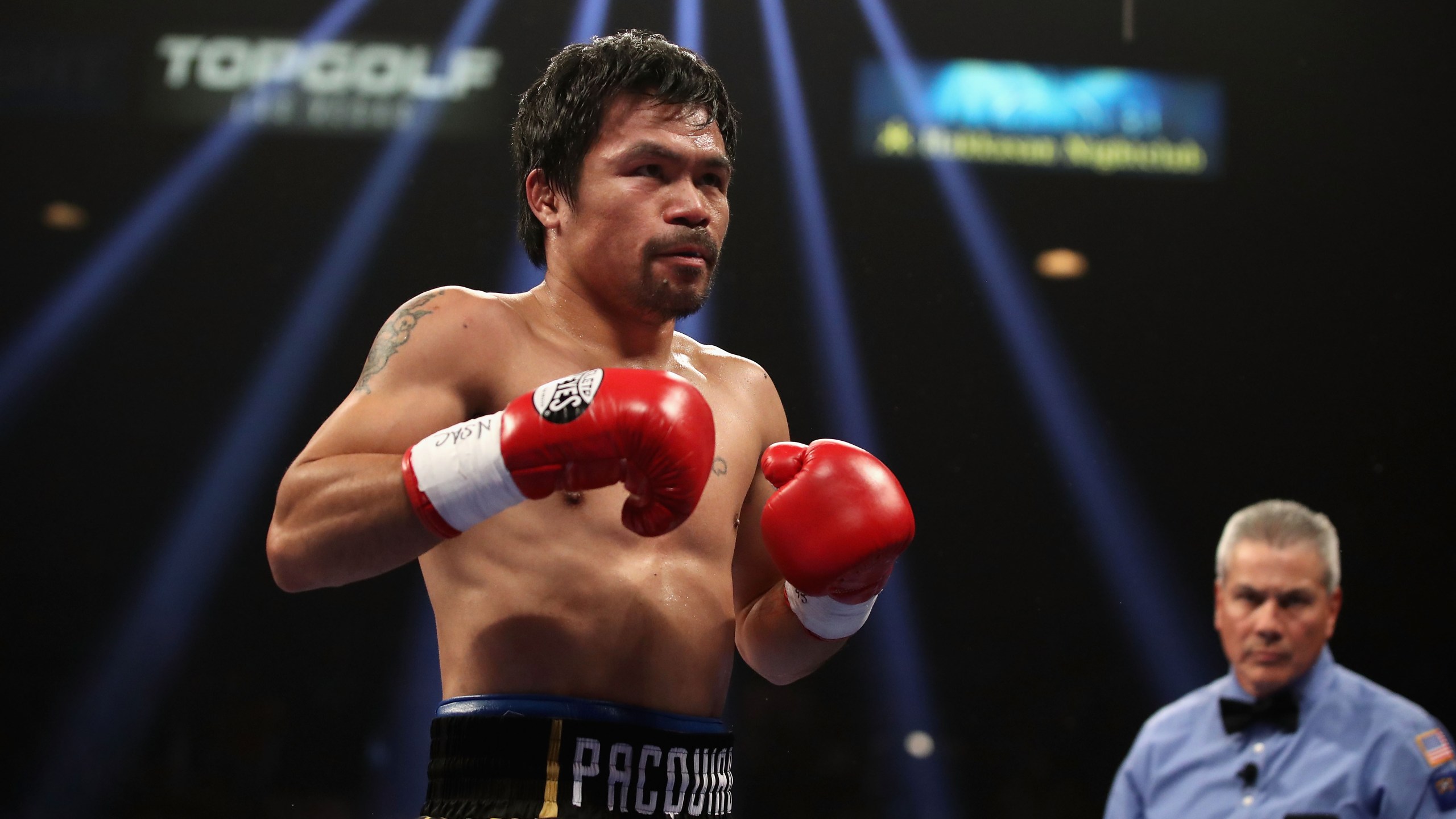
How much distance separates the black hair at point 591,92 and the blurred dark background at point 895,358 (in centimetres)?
247

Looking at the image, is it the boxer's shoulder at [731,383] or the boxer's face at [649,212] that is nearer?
the boxer's face at [649,212]

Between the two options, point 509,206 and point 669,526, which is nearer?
point 669,526

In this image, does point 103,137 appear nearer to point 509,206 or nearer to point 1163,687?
point 509,206

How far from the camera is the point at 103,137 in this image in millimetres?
4277

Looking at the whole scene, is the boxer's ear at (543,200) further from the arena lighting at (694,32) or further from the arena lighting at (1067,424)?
the arena lighting at (1067,424)

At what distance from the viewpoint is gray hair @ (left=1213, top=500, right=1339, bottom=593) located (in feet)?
9.60

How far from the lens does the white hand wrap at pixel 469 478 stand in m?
1.20

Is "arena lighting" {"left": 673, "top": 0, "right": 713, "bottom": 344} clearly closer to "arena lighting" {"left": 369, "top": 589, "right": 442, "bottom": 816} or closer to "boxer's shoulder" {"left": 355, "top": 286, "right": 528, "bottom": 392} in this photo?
"arena lighting" {"left": 369, "top": 589, "right": 442, "bottom": 816}

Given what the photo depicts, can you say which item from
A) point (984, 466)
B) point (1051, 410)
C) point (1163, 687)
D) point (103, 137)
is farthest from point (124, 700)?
point (1163, 687)

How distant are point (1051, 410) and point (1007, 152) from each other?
0.96 m

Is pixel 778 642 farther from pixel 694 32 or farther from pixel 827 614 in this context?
pixel 694 32

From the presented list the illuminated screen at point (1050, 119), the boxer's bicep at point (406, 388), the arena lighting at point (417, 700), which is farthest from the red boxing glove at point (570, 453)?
the illuminated screen at point (1050, 119)

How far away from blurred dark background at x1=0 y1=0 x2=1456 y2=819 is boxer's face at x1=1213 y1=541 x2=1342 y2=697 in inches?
55.3

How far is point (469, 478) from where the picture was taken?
3.93 feet
